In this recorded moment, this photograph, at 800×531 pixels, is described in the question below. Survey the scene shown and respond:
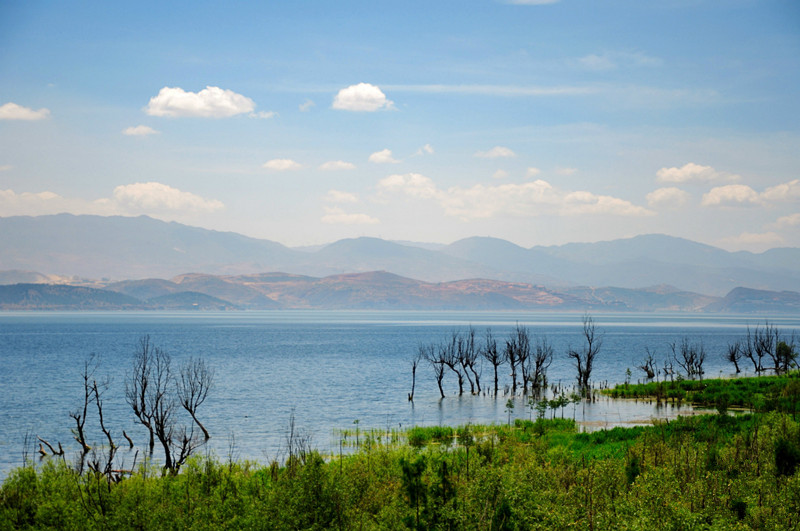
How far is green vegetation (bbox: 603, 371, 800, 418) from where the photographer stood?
32688 millimetres

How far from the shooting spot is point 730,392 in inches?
1660

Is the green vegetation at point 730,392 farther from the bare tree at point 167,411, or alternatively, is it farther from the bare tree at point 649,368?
the bare tree at point 167,411

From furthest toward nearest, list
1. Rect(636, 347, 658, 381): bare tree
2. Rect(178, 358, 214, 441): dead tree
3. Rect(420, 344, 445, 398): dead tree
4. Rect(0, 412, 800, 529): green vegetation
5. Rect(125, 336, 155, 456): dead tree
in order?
Rect(636, 347, 658, 381): bare tree → Rect(420, 344, 445, 398): dead tree → Rect(178, 358, 214, 441): dead tree → Rect(125, 336, 155, 456): dead tree → Rect(0, 412, 800, 529): green vegetation

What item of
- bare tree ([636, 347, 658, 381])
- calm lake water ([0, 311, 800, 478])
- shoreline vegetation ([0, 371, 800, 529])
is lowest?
calm lake water ([0, 311, 800, 478])

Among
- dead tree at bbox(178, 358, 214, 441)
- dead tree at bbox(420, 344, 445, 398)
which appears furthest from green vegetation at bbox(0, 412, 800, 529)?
dead tree at bbox(420, 344, 445, 398)

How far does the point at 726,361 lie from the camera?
89938 mm

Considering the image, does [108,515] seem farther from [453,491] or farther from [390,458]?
[390,458]

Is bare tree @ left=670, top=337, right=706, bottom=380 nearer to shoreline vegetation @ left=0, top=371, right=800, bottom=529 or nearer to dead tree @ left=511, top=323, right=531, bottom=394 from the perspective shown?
dead tree @ left=511, top=323, right=531, bottom=394

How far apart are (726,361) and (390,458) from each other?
8223 centimetres

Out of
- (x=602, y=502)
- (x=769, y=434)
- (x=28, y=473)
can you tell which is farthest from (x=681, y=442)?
(x=28, y=473)

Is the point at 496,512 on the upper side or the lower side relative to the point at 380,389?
upper

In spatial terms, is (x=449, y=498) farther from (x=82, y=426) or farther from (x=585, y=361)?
(x=585, y=361)

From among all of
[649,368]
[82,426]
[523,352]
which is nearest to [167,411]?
[82,426]

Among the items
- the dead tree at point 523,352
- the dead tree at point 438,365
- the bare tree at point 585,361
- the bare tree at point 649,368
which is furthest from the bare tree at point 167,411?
the bare tree at point 649,368
